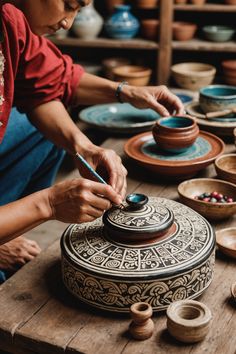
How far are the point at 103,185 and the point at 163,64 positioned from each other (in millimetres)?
3232

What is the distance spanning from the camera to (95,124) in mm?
2943

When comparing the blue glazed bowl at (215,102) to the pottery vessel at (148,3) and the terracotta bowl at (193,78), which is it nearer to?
the terracotta bowl at (193,78)

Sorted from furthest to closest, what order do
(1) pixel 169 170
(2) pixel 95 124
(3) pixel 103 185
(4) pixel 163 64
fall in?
1. (4) pixel 163 64
2. (2) pixel 95 124
3. (1) pixel 169 170
4. (3) pixel 103 185

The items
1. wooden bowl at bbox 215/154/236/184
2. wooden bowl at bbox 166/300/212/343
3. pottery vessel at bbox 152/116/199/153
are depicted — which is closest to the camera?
wooden bowl at bbox 166/300/212/343

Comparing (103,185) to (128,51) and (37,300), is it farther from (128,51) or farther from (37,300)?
(128,51)

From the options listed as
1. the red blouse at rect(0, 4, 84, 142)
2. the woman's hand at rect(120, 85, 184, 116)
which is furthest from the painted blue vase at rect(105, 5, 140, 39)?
the woman's hand at rect(120, 85, 184, 116)

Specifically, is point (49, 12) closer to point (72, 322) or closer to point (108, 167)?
point (108, 167)

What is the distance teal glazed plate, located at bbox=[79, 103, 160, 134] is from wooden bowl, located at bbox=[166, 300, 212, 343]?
147 cm

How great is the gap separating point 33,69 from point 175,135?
75cm

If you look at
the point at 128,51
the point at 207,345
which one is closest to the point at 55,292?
the point at 207,345

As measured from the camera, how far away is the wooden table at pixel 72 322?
1.42 m

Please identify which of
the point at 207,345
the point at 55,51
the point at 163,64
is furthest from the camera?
the point at 163,64

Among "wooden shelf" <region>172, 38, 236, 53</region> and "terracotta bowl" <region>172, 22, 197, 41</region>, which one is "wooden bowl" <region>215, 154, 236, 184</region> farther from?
"terracotta bowl" <region>172, 22, 197, 41</region>

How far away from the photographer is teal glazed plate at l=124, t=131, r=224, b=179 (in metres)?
2.30
